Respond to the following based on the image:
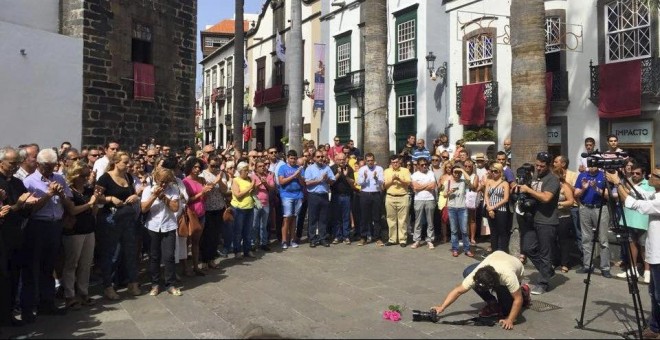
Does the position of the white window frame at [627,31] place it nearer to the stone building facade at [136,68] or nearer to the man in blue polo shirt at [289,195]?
the man in blue polo shirt at [289,195]

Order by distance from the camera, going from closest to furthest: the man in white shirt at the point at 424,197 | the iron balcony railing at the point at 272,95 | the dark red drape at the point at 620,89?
the man in white shirt at the point at 424,197 → the dark red drape at the point at 620,89 → the iron balcony railing at the point at 272,95

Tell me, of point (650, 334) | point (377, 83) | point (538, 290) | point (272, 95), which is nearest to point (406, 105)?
point (377, 83)

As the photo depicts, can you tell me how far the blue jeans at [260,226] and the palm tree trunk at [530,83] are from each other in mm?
4545

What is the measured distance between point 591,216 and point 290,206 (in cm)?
513

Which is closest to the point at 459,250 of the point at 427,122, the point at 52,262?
the point at 52,262

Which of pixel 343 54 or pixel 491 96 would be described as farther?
pixel 343 54

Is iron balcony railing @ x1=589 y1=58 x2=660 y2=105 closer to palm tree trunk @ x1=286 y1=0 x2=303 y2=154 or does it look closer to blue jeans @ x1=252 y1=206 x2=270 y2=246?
palm tree trunk @ x1=286 y1=0 x2=303 y2=154

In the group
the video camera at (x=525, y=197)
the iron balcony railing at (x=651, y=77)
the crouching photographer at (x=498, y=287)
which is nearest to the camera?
the crouching photographer at (x=498, y=287)

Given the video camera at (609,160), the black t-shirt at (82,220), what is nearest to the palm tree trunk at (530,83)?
the video camera at (609,160)

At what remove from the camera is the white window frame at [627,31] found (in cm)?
1495

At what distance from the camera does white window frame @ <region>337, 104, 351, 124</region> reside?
86.2 feet

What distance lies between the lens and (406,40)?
2273cm

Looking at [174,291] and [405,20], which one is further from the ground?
[405,20]

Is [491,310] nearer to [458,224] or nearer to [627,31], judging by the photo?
[458,224]
